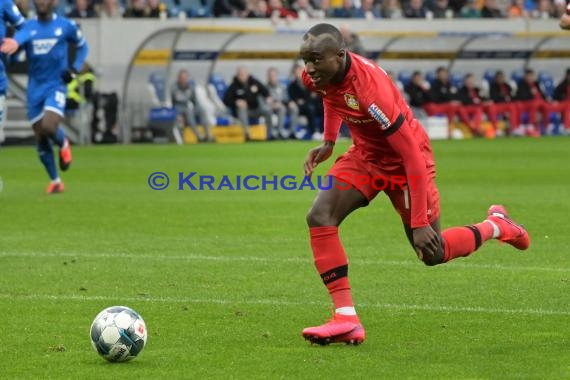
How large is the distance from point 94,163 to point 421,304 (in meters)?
15.8

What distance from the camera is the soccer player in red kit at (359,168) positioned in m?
7.31

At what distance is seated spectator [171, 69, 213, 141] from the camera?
102 feet

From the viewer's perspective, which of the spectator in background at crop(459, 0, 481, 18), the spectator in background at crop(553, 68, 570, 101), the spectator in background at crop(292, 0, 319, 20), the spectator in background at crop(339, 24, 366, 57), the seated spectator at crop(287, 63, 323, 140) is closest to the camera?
the spectator in background at crop(339, 24, 366, 57)

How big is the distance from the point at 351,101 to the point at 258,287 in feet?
9.21

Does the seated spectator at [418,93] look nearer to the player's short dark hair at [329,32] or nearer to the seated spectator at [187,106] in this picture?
the seated spectator at [187,106]

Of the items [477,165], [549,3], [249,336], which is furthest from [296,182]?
[549,3]

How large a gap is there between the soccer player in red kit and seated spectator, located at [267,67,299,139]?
24380 mm

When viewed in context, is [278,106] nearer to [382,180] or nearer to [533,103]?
[533,103]

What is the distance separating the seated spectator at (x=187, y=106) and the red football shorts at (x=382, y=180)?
23.3 meters

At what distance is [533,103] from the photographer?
35.9 m

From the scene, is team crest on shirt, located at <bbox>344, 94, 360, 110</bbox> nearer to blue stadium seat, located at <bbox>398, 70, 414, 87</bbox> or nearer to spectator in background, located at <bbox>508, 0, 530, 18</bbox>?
blue stadium seat, located at <bbox>398, 70, 414, 87</bbox>

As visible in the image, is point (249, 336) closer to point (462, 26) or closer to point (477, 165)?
point (477, 165)

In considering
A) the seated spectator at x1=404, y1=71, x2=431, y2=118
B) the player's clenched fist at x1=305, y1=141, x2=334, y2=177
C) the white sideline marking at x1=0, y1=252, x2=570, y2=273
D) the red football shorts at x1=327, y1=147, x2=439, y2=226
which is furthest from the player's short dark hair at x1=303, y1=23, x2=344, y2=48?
the seated spectator at x1=404, y1=71, x2=431, y2=118

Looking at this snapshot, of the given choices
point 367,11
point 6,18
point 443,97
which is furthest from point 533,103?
point 6,18
